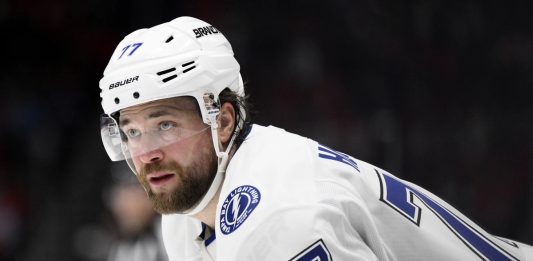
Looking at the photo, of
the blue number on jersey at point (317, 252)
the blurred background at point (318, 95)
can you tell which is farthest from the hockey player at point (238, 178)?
the blurred background at point (318, 95)

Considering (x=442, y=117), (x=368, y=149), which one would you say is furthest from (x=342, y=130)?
(x=442, y=117)

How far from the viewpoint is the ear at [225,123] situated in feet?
8.05

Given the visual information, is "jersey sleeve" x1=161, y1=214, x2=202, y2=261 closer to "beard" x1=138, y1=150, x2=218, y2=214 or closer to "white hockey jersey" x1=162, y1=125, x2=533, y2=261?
"beard" x1=138, y1=150, x2=218, y2=214

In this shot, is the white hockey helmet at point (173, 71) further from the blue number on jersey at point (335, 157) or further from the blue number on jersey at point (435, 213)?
the blue number on jersey at point (435, 213)

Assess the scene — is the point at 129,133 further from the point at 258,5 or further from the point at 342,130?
the point at 258,5

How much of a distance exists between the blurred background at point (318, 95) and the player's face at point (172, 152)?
1.67 metres

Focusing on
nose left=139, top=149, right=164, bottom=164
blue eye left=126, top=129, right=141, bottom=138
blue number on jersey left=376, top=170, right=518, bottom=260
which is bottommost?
blue number on jersey left=376, top=170, right=518, bottom=260

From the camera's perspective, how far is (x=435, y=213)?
7.38ft

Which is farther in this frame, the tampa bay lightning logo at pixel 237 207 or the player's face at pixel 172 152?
the player's face at pixel 172 152

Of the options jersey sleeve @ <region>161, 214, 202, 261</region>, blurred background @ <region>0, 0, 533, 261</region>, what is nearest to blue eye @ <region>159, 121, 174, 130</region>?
jersey sleeve @ <region>161, 214, 202, 261</region>

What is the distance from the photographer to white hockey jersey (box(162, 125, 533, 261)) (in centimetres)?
193

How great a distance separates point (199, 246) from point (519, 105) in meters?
1.69

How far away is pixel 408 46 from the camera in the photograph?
155 inches

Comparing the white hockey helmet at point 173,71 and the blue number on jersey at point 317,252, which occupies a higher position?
the white hockey helmet at point 173,71
